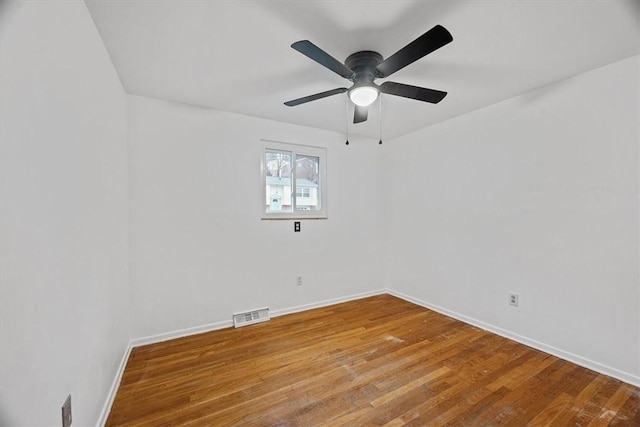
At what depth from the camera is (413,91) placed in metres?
1.84

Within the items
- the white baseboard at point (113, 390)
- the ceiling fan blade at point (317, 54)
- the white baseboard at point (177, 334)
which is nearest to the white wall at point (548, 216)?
the white baseboard at point (177, 334)

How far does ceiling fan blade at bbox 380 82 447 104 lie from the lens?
5.88 feet

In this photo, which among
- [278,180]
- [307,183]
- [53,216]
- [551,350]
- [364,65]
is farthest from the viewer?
[307,183]

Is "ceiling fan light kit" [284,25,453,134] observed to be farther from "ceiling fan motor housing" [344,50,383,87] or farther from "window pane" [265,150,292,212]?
"window pane" [265,150,292,212]

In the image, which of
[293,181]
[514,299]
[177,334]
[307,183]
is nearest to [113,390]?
[177,334]

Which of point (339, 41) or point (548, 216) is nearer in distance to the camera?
point (339, 41)

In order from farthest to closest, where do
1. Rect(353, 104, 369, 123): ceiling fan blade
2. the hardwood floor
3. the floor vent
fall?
1. the floor vent
2. Rect(353, 104, 369, 123): ceiling fan blade
3. the hardwood floor

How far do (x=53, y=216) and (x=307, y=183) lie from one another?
260cm

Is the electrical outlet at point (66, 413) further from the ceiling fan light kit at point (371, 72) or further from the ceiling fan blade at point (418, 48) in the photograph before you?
the ceiling fan blade at point (418, 48)

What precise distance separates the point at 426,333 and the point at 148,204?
9.83 feet

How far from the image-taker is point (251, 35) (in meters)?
1.62

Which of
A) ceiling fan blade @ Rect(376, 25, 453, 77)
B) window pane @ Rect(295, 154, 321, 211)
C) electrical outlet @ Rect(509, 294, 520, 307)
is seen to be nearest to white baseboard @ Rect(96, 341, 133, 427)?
window pane @ Rect(295, 154, 321, 211)

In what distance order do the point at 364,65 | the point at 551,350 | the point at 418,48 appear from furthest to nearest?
the point at 551,350, the point at 364,65, the point at 418,48

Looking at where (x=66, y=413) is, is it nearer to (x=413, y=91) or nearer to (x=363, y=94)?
(x=363, y=94)
